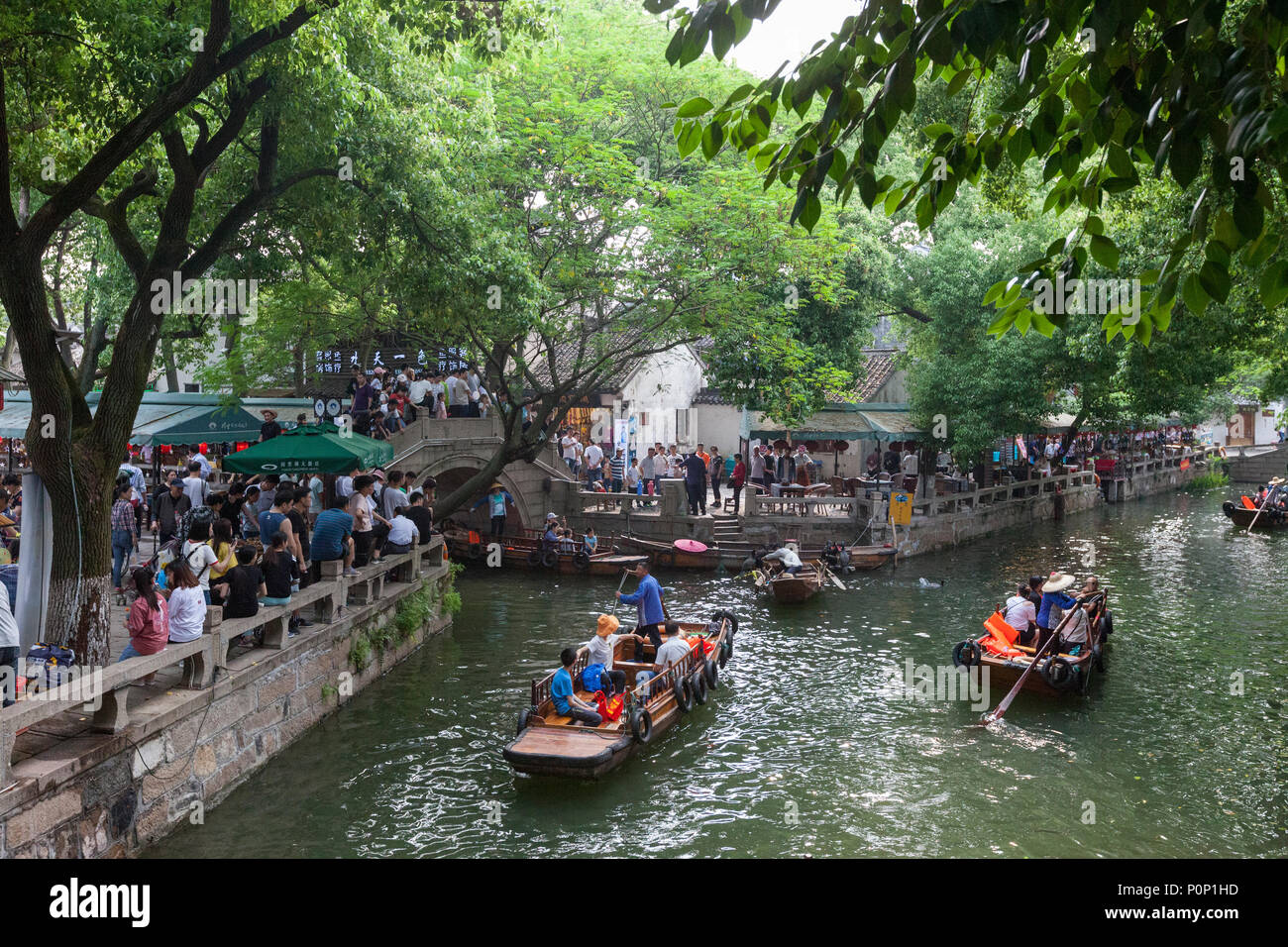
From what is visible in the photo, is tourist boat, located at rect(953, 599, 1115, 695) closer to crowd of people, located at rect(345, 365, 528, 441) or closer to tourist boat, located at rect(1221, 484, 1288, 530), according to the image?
crowd of people, located at rect(345, 365, 528, 441)

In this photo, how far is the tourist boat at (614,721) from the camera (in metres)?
11.2

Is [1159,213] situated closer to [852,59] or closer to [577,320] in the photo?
[577,320]

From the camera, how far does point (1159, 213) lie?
637 inches

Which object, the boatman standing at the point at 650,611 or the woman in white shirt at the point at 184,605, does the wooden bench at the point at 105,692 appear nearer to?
the woman in white shirt at the point at 184,605

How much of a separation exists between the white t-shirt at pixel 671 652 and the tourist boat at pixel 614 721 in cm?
14

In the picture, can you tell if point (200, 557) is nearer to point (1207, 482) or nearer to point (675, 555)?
point (675, 555)

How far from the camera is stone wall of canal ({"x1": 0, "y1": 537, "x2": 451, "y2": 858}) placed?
8180mm

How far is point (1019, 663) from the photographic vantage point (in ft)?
48.8

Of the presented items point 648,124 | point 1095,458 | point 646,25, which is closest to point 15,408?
point 648,124

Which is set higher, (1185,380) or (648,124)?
(648,124)

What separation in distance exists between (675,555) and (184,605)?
16.0 meters

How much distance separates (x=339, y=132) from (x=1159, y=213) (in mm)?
12075

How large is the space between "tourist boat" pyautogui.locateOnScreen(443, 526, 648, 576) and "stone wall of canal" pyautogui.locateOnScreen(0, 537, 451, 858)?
946 cm

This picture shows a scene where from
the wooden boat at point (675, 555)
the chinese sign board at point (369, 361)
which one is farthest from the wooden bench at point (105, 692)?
the chinese sign board at point (369, 361)
